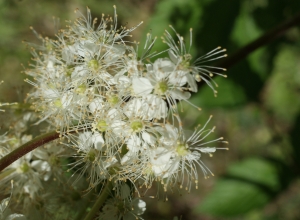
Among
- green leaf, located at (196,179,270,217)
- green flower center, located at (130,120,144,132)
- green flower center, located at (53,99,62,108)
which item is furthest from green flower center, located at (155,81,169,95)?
green leaf, located at (196,179,270,217)

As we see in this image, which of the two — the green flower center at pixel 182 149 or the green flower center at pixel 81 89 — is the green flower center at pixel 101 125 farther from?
the green flower center at pixel 182 149

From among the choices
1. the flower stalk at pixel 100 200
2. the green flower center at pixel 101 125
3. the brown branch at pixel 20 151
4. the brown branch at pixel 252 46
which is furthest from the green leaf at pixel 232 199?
the brown branch at pixel 20 151

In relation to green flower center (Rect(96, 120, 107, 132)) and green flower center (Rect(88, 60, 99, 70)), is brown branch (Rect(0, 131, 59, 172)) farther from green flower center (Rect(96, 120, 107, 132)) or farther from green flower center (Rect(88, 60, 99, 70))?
green flower center (Rect(88, 60, 99, 70))

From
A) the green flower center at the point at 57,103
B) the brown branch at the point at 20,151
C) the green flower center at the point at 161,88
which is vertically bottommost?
the brown branch at the point at 20,151

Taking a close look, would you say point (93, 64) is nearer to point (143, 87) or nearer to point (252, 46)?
point (143, 87)

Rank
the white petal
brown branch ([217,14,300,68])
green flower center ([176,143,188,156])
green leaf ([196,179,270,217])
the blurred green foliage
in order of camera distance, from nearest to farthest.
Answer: the white petal < green flower center ([176,143,188,156]) < brown branch ([217,14,300,68]) < the blurred green foliage < green leaf ([196,179,270,217])

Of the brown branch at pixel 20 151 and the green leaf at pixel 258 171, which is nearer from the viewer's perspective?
the brown branch at pixel 20 151

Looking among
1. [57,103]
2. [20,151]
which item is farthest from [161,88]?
[20,151]

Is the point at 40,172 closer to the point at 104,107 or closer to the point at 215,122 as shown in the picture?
the point at 104,107
